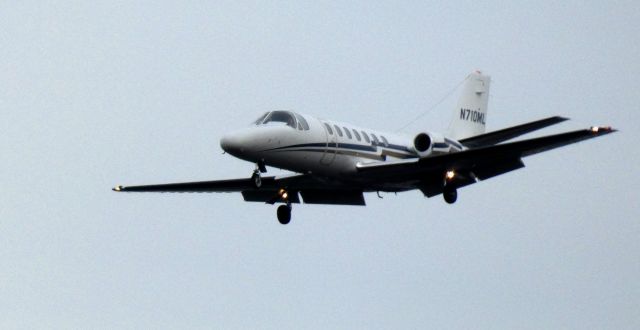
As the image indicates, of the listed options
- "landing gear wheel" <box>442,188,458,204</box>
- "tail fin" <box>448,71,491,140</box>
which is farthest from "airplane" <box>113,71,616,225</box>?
"tail fin" <box>448,71,491,140</box>

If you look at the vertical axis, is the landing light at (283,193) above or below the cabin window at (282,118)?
below

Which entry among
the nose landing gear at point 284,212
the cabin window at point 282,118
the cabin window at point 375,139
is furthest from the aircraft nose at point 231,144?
the nose landing gear at point 284,212

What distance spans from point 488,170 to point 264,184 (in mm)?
6361

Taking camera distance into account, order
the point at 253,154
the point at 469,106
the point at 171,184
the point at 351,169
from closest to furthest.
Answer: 1. the point at 253,154
2. the point at 351,169
3. the point at 171,184
4. the point at 469,106

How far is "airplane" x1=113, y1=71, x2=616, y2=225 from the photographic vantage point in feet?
104

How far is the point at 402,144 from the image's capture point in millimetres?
35656

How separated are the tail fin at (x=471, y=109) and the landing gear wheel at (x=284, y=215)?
22.2 ft

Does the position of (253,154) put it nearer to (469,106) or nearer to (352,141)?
(352,141)

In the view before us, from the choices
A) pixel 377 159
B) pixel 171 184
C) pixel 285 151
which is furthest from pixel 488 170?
pixel 171 184

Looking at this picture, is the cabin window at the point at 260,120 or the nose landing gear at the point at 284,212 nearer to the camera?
the cabin window at the point at 260,120

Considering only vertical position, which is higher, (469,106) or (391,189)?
(469,106)

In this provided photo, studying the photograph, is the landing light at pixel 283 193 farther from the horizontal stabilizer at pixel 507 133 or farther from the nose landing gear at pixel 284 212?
the horizontal stabilizer at pixel 507 133

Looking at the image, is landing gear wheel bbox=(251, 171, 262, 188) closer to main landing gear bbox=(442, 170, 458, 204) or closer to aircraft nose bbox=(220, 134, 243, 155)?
aircraft nose bbox=(220, 134, 243, 155)

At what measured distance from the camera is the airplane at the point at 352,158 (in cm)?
3178
